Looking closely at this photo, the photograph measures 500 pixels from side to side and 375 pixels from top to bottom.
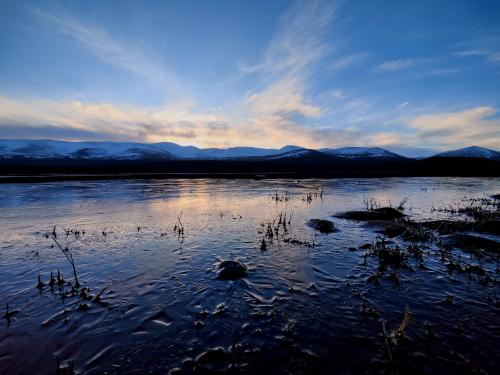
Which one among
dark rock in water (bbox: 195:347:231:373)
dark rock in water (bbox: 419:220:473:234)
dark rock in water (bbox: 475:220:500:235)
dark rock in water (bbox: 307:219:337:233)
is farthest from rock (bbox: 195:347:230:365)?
dark rock in water (bbox: 475:220:500:235)

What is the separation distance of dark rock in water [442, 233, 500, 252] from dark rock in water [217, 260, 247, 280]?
34.0 ft

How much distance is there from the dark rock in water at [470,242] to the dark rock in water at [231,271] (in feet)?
34.0

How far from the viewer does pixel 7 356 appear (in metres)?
5.96

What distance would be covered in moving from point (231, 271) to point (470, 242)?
11.7 meters

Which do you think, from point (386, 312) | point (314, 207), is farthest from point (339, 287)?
point (314, 207)

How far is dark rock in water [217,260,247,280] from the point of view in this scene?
10147 mm

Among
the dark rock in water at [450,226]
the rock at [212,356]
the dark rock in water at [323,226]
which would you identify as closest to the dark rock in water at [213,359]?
the rock at [212,356]

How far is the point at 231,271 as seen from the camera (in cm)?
1033

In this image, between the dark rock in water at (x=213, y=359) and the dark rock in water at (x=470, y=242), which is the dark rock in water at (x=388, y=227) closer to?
the dark rock in water at (x=470, y=242)

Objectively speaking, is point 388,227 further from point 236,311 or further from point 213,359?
point 213,359

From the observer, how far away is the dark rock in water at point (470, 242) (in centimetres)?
1299

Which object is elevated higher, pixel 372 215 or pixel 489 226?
pixel 489 226

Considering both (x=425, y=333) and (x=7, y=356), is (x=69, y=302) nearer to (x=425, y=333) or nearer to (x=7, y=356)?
(x=7, y=356)

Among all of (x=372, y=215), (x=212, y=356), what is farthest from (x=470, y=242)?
(x=212, y=356)
